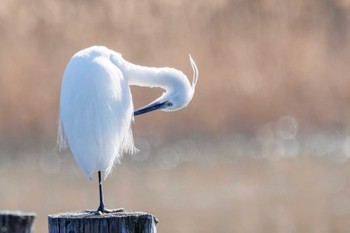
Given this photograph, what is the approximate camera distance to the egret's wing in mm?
4637

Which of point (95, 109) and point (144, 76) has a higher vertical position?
point (144, 76)

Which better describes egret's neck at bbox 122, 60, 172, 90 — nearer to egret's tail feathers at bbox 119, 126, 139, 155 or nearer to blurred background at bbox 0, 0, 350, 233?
egret's tail feathers at bbox 119, 126, 139, 155

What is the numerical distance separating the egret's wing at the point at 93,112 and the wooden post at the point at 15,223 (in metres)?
0.37

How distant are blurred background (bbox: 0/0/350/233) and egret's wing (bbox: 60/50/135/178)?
147 inches

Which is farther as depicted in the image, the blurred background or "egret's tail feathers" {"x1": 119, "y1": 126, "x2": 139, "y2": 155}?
the blurred background

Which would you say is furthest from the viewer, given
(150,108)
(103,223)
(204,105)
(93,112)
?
(204,105)

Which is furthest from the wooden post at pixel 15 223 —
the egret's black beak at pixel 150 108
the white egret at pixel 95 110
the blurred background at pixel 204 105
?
the blurred background at pixel 204 105

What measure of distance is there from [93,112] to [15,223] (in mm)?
619

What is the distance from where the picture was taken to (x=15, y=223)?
4.74 m

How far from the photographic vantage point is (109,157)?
477 centimetres

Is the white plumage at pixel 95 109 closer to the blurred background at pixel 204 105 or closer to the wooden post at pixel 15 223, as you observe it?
the wooden post at pixel 15 223

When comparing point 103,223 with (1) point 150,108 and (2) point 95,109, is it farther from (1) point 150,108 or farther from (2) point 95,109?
(1) point 150,108

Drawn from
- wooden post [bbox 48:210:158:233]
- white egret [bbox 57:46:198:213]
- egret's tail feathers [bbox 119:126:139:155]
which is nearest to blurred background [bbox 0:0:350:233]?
egret's tail feathers [bbox 119:126:139:155]

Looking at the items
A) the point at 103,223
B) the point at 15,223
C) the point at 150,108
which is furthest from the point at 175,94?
the point at 103,223
